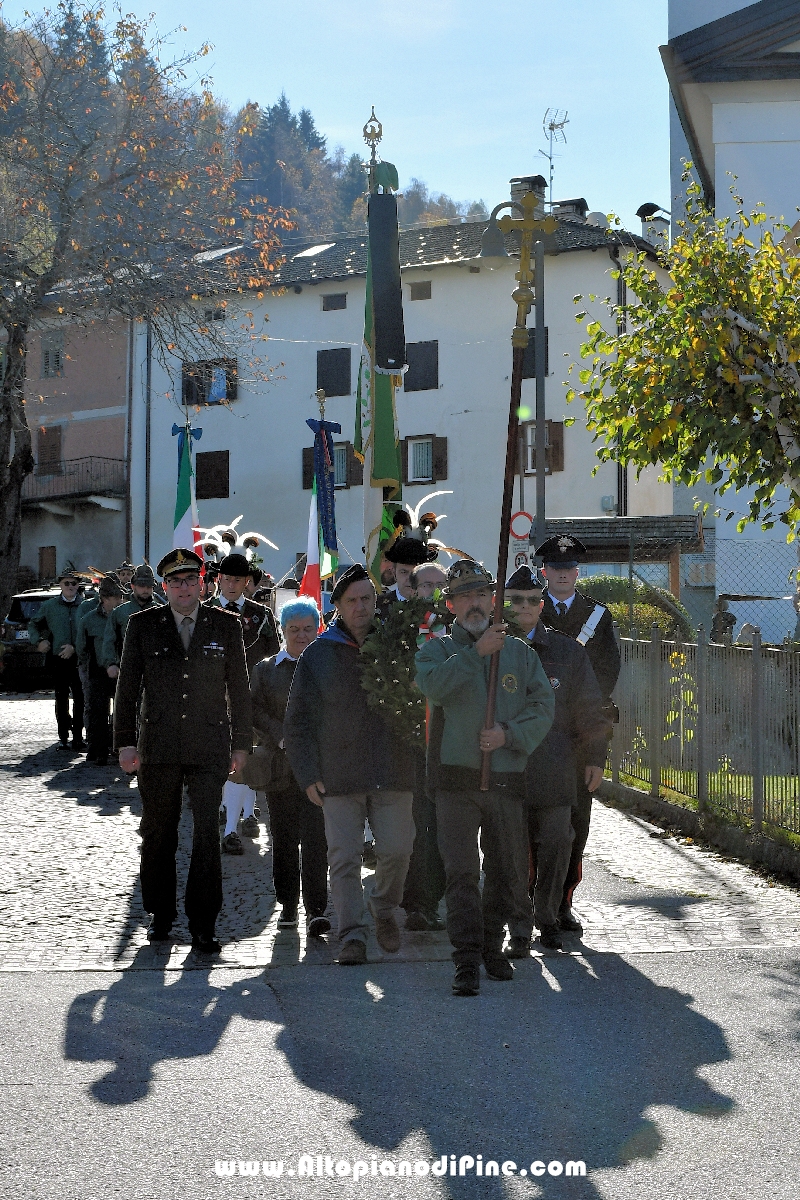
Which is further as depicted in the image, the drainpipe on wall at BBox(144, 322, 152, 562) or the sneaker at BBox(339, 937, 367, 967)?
the drainpipe on wall at BBox(144, 322, 152, 562)

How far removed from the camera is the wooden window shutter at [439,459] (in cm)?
4241

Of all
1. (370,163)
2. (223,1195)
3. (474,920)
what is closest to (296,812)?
(474,920)

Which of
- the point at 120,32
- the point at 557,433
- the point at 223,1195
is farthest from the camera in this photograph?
the point at 557,433

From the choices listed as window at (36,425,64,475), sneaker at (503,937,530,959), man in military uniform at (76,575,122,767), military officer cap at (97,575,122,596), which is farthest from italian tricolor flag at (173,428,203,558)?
window at (36,425,64,475)

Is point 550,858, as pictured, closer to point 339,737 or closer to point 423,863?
point 423,863

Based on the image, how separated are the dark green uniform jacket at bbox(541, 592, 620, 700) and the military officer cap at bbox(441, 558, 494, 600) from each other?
1478 mm

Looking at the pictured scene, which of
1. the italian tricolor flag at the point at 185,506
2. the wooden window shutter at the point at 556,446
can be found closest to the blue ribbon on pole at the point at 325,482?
the italian tricolor flag at the point at 185,506

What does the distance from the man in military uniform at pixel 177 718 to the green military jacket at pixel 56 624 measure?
9244mm

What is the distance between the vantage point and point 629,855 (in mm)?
10508

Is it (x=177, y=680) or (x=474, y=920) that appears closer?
(x=474, y=920)

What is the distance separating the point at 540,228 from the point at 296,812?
3.25 meters

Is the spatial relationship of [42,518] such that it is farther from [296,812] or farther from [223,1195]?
[223,1195]

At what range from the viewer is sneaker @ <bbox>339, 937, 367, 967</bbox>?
23.6 ft

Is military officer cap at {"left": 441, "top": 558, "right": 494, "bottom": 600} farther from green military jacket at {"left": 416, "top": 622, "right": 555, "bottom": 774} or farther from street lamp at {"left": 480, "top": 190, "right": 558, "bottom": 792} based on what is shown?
green military jacket at {"left": 416, "top": 622, "right": 555, "bottom": 774}
